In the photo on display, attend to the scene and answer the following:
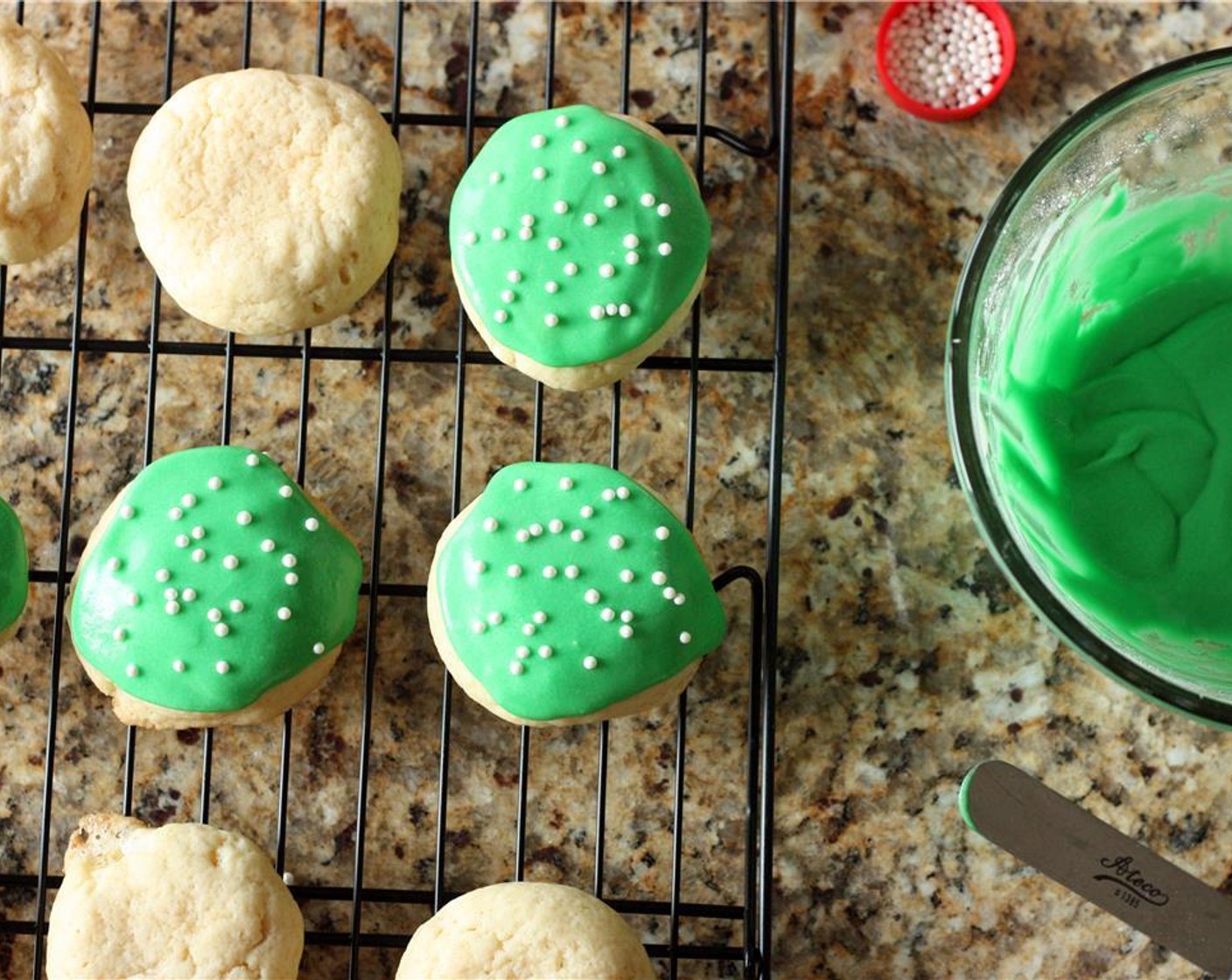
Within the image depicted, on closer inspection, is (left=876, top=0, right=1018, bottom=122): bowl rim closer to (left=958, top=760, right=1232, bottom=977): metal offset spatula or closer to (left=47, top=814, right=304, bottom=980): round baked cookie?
(left=958, top=760, right=1232, bottom=977): metal offset spatula

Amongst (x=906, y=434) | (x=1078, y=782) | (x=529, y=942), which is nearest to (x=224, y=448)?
(x=529, y=942)

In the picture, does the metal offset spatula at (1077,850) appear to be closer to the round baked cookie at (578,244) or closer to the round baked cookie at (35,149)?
the round baked cookie at (578,244)

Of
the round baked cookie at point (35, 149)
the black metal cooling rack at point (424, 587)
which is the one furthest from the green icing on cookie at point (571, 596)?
the round baked cookie at point (35, 149)

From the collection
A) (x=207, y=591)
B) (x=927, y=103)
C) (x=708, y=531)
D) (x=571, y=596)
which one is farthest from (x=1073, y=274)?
(x=207, y=591)

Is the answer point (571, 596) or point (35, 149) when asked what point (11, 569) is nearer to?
point (35, 149)

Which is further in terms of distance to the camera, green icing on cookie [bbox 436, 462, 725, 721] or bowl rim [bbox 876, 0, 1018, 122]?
bowl rim [bbox 876, 0, 1018, 122]

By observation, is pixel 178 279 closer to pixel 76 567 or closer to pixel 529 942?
pixel 76 567

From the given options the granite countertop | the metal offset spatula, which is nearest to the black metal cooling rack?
the granite countertop
